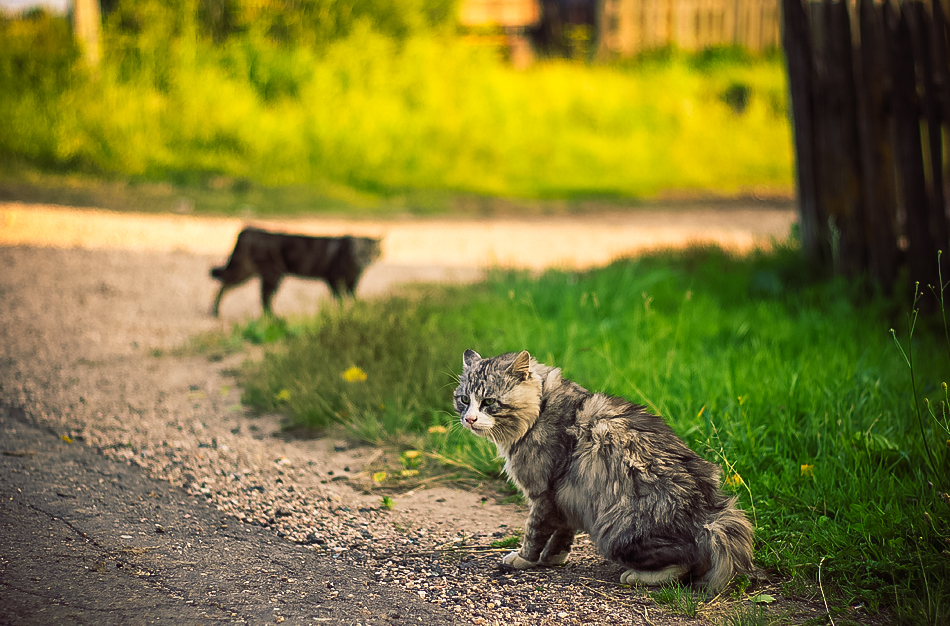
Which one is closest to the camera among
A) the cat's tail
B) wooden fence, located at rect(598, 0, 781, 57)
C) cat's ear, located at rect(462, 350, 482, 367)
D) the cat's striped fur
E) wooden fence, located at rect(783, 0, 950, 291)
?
the cat's tail

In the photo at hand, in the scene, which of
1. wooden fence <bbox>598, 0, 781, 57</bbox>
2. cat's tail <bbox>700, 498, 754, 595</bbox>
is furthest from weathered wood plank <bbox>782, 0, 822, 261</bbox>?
wooden fence <bbox>598, 0, 781, 57</bbox>

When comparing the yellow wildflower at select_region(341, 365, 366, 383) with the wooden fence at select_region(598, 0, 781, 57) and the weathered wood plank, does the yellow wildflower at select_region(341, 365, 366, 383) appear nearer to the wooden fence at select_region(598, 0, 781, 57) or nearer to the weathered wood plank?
the weathered wood plank

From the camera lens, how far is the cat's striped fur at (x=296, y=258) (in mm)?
6234

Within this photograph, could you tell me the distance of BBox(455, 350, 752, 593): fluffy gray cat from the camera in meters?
2.79

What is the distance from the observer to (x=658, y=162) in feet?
43.9

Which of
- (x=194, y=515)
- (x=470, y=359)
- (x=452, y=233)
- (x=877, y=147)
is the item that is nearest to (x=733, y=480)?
(x=470, y=359)

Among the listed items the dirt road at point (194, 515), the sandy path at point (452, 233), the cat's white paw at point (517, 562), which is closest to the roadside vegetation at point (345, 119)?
the sandy path at point (452, 233)

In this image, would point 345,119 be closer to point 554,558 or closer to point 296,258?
point 296,258

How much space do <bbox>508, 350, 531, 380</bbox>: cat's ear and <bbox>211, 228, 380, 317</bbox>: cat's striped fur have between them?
131 inches

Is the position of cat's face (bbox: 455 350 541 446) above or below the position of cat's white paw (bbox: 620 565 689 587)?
above

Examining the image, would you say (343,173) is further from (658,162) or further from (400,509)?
(400,509)

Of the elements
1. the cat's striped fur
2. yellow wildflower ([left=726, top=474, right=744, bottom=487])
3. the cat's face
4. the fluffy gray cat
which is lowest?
yellow wildflower ([left=726, top=474, right=744, bottom=487])

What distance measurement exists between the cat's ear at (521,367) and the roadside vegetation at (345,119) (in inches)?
310

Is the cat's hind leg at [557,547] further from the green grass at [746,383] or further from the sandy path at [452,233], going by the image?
the sandy path at [452,233]
